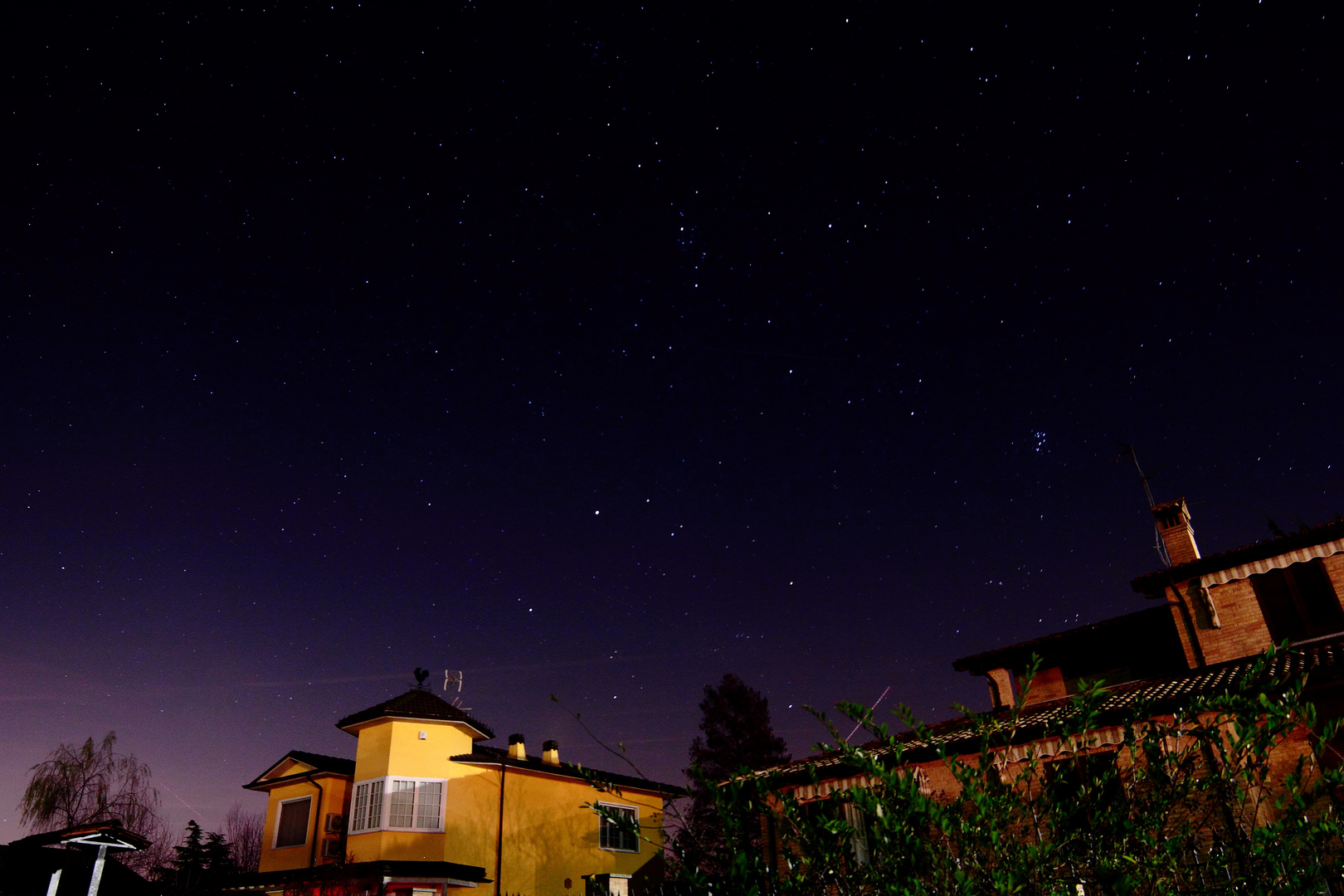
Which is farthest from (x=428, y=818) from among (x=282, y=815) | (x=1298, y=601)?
(x=1298, y=601)

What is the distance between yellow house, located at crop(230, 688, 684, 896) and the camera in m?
24.9

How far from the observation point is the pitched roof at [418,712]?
27.1m

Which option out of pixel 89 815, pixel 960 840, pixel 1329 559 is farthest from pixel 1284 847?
pixel 89 815

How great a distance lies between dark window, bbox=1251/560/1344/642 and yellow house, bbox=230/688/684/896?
16988 mm

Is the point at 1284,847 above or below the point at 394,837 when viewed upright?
below

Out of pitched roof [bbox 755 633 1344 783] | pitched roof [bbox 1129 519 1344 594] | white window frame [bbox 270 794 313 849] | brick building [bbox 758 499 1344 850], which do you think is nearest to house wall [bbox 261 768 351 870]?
white window frame [bbox 270 794 313 849]

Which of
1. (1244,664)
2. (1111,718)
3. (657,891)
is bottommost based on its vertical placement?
(657,891)

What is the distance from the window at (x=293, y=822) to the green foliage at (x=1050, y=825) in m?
29.7

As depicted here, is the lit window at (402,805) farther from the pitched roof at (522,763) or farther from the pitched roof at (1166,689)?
the pitched roof at (1166,689)

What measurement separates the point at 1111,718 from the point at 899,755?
12697mm

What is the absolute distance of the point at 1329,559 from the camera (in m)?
17.8

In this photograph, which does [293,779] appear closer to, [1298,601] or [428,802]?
[428,802]

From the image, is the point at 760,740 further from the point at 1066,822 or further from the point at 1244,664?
the point at 1066,822

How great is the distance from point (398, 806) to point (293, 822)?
5.95m
